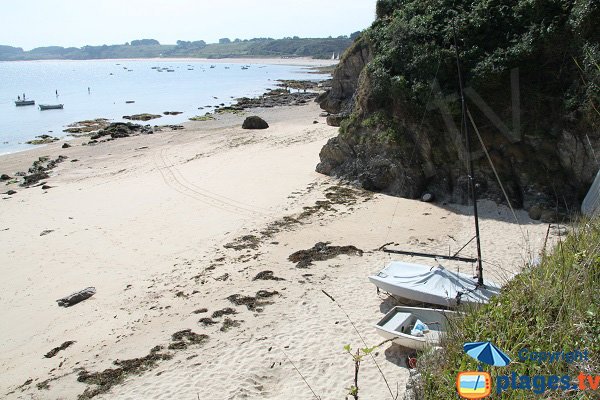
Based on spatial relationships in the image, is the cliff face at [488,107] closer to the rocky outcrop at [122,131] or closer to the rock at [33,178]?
the rock at [33,178]

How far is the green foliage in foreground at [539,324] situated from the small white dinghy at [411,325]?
103 inches

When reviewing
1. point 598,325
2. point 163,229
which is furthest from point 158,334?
point 598,325

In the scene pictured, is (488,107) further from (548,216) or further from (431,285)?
(431,285)

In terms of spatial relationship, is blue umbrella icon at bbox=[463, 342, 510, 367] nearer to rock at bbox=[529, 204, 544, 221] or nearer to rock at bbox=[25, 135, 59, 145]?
rock at bbox=[529, 204, 544, 221]

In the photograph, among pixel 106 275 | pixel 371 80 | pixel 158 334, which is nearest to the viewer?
pixel 158 334

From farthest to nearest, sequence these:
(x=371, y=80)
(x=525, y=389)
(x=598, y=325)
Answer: (x=371, y=80) < (x=598, y=325) < (x=525, y=389)

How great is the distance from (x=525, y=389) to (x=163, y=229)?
14758mm

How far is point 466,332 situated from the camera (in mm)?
5910

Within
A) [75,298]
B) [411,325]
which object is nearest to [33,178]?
[75,298]

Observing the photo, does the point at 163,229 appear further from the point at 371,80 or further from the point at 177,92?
the point at 177,92

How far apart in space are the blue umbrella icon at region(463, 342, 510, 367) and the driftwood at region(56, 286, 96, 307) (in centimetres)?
1119

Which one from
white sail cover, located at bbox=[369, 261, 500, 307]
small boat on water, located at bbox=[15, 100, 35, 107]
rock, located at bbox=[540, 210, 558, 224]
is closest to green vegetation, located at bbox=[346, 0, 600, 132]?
rock, located at bbox=[540, 210, 558, 224]

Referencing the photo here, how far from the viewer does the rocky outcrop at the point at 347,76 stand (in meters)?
32.2

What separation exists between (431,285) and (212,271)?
6265 millimetres
